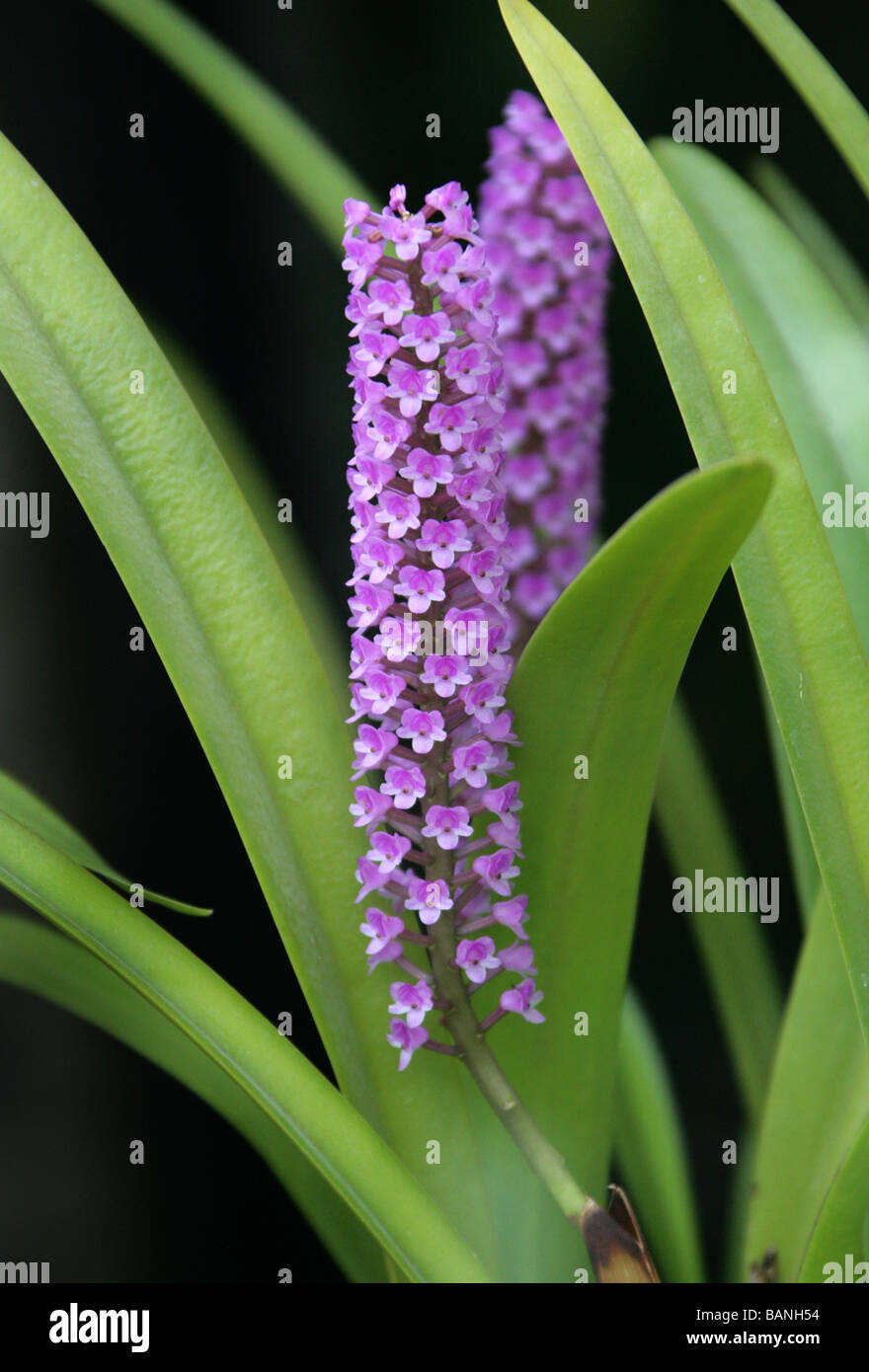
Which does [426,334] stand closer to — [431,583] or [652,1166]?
[431,583]

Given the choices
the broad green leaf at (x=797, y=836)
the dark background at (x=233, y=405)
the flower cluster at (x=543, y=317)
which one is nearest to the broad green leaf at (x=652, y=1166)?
the dark background at (x=233, y=405)

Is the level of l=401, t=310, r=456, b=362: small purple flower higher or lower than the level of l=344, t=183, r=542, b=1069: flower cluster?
higher

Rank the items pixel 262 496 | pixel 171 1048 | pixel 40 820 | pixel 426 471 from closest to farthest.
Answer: pixel 426 471 → pixel 40 820 → pixel 171 1048 → pixel 262 496

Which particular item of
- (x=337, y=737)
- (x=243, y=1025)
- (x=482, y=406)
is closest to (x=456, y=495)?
(x=482, y=406)

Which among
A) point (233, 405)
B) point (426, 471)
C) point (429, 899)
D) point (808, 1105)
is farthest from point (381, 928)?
point (233, 405)

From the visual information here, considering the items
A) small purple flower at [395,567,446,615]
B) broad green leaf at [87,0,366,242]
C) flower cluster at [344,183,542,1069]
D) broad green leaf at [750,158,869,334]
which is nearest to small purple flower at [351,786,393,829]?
flower cluster at [344,183,542,1069]

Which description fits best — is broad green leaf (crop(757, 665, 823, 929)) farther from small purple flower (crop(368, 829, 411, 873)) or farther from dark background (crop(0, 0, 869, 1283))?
small purple flower (crop(368, 829, 411, 873))

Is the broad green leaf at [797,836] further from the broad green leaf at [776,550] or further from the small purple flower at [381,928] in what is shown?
the small purple flower at [381,928]
